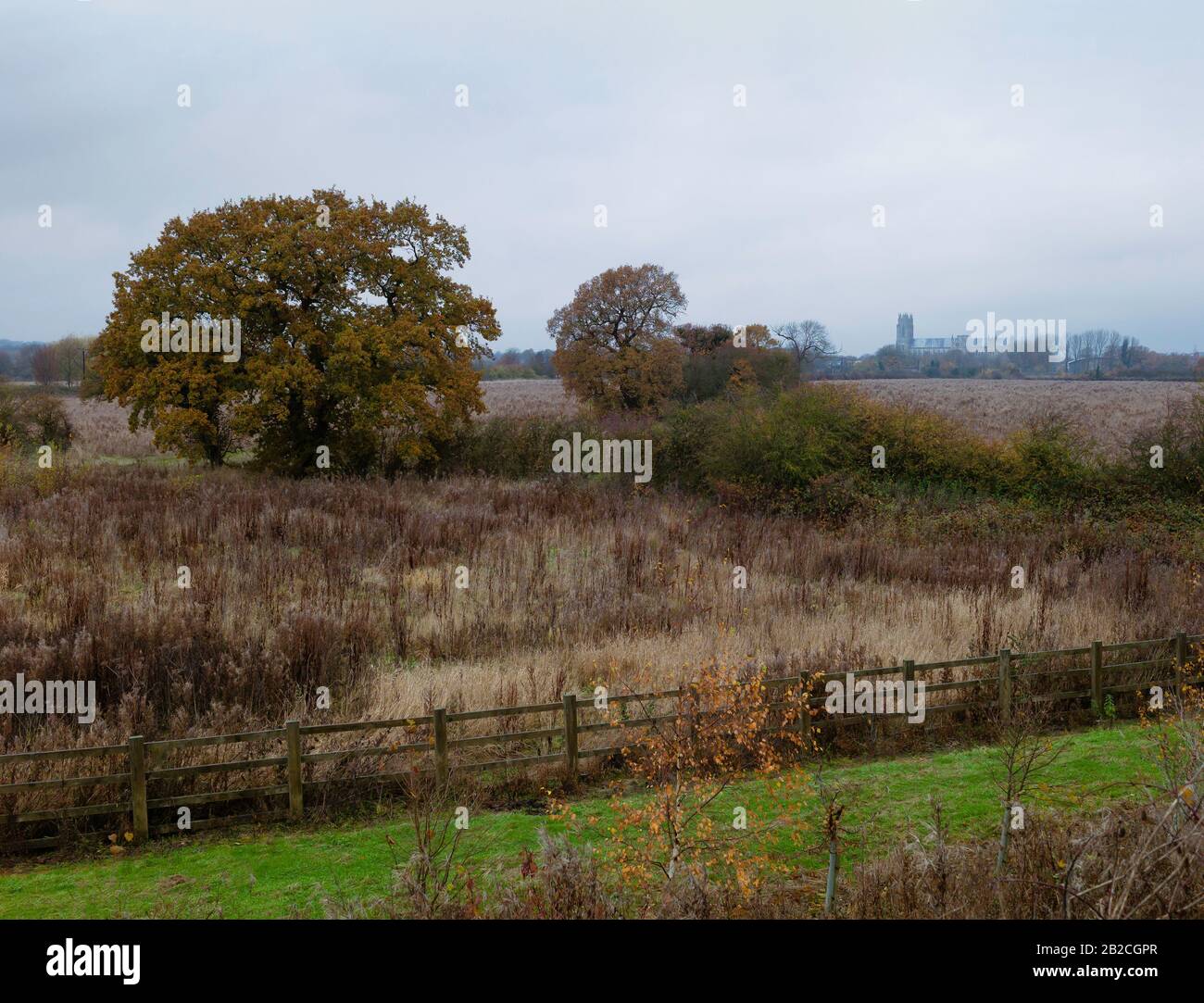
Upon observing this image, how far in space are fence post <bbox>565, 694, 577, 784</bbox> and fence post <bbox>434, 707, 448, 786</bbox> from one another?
129 cm

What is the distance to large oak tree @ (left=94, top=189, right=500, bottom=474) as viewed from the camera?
27531 millimetres

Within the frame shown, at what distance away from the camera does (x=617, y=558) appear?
19.0 metres

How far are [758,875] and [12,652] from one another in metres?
8.71

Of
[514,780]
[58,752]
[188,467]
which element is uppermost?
[188,467]

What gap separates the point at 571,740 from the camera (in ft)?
31.6

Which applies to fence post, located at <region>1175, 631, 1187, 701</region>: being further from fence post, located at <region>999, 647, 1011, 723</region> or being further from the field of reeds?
fence post, located at <region>999, 647, 1011, 723</region>

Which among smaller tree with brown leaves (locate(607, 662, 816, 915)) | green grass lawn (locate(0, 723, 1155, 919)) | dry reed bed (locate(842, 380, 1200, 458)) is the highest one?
dry reed bed (locate(842, 380, 1200, 458))

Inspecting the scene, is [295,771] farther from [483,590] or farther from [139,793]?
[483,590]

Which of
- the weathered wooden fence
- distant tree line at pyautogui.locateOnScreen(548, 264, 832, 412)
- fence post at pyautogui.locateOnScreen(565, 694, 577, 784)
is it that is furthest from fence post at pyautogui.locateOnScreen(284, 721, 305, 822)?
distant tree line at pyautogui.locateOnScreen(548, 264, 832, 412)

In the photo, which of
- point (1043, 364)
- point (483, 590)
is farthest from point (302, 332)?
point (1043, 364)

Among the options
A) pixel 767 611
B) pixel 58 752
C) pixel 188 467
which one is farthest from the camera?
pixel 188 467

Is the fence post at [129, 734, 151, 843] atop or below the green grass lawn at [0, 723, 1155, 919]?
atop

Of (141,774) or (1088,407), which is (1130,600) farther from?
(1088,407)
